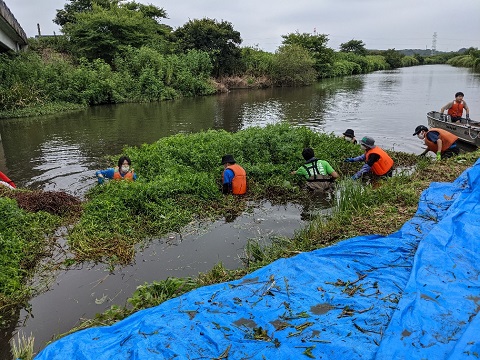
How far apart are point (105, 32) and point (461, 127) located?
1153 inches

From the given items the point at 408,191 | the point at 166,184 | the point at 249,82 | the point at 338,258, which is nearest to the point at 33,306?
the point at 166,184

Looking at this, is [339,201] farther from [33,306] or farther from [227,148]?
[33,306]

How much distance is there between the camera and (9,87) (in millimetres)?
25266

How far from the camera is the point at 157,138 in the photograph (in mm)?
17828

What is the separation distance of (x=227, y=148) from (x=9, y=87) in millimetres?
21816

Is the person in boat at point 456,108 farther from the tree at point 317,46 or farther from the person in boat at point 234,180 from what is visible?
the tree at point 317,46

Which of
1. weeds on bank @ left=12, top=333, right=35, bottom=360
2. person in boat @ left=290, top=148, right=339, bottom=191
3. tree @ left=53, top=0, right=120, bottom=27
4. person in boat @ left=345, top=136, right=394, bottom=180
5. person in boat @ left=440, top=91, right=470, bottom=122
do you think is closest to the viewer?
weeds on bank @ left=12, top=333, right=35, bottom=360

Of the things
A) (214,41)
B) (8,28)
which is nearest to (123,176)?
(8,28)

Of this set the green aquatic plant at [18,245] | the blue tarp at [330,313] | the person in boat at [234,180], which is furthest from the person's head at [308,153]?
the green aquatic plant at [18,245]

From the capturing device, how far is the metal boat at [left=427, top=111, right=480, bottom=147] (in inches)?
522

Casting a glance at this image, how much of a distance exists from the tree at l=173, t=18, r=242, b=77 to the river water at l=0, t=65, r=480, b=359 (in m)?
4.05

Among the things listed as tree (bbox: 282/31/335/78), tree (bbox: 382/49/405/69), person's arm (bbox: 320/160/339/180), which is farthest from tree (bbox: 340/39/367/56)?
person's arm (bbox: 320/160/339/180)

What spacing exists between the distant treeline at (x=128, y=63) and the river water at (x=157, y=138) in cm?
216

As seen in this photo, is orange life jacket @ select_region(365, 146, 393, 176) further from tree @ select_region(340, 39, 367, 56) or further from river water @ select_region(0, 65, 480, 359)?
tree @ select_region(340, 39, 367, 56)
